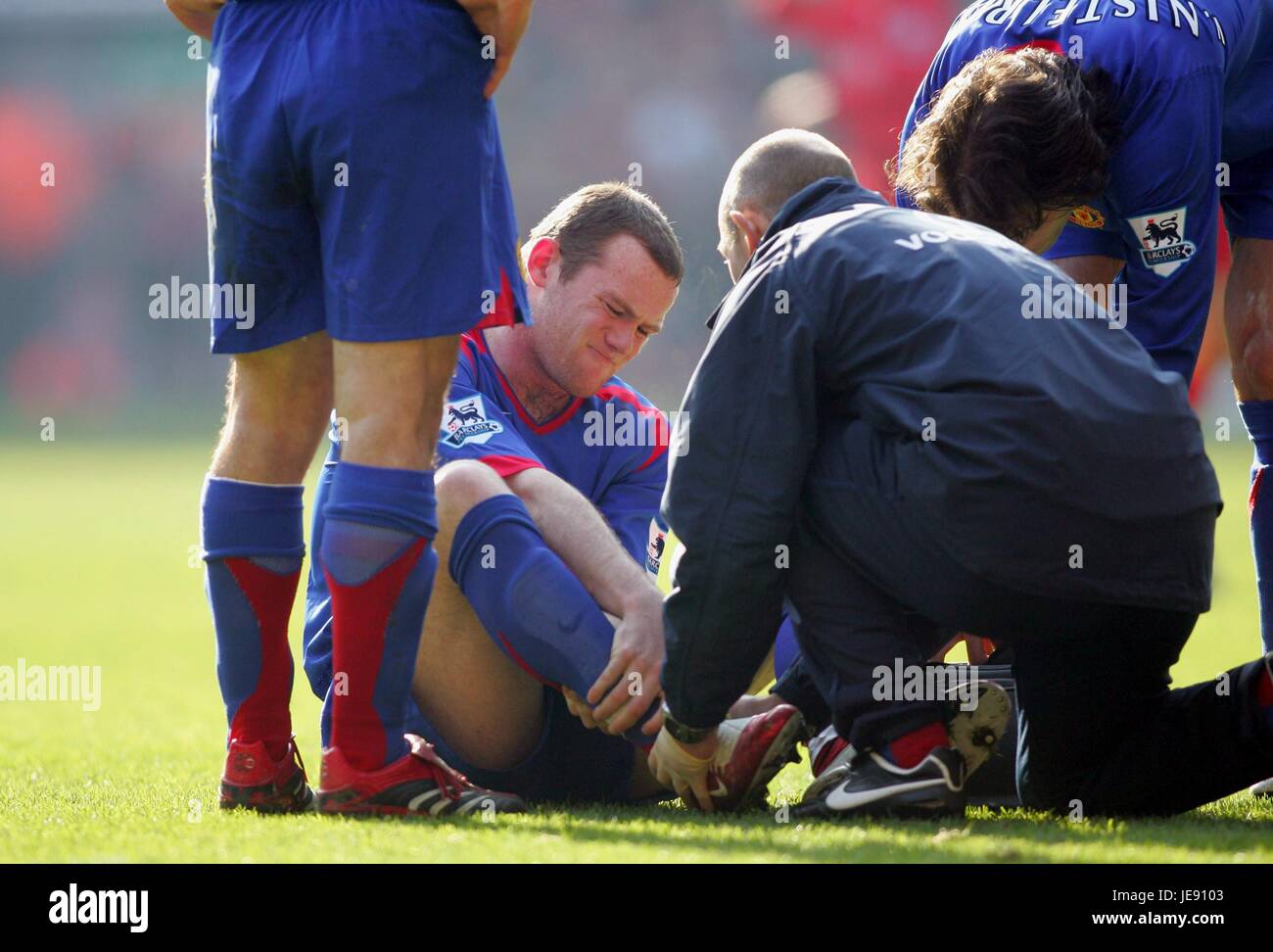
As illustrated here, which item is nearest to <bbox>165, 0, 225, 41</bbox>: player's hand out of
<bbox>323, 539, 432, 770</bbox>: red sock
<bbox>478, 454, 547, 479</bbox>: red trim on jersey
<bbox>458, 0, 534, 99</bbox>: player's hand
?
<bbox>458, 0, 534, 99</bbox>: player's hand

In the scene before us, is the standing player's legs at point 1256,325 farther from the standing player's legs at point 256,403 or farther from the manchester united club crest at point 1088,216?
the standing player's legs at point 256,403

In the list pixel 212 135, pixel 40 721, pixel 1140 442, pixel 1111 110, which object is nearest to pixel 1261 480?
pixel 1111 110

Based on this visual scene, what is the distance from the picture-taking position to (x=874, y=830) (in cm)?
194

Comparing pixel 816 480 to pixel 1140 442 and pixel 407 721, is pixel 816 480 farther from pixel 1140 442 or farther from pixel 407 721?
pixel 407 721

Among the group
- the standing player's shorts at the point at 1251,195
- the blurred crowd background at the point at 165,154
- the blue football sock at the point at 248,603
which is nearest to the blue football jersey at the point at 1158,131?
the standing player's shorts at the point at 1251,195

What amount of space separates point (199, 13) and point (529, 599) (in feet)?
3.41

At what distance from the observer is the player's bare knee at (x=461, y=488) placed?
2.26 m

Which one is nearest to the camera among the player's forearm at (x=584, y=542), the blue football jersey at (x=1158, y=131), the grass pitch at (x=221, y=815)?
the grass pitch at (x=221, y=815)

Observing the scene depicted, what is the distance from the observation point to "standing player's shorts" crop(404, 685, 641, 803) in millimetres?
2363

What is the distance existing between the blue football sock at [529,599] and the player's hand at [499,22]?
0.63 m

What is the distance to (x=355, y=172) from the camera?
6.70ft

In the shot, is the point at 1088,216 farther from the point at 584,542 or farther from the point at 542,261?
the point at 584,542

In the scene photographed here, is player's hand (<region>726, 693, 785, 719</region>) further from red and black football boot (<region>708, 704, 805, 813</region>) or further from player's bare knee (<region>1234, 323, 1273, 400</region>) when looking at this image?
player's bare knee (<region>1234, 323, 1273, 400</region>)
